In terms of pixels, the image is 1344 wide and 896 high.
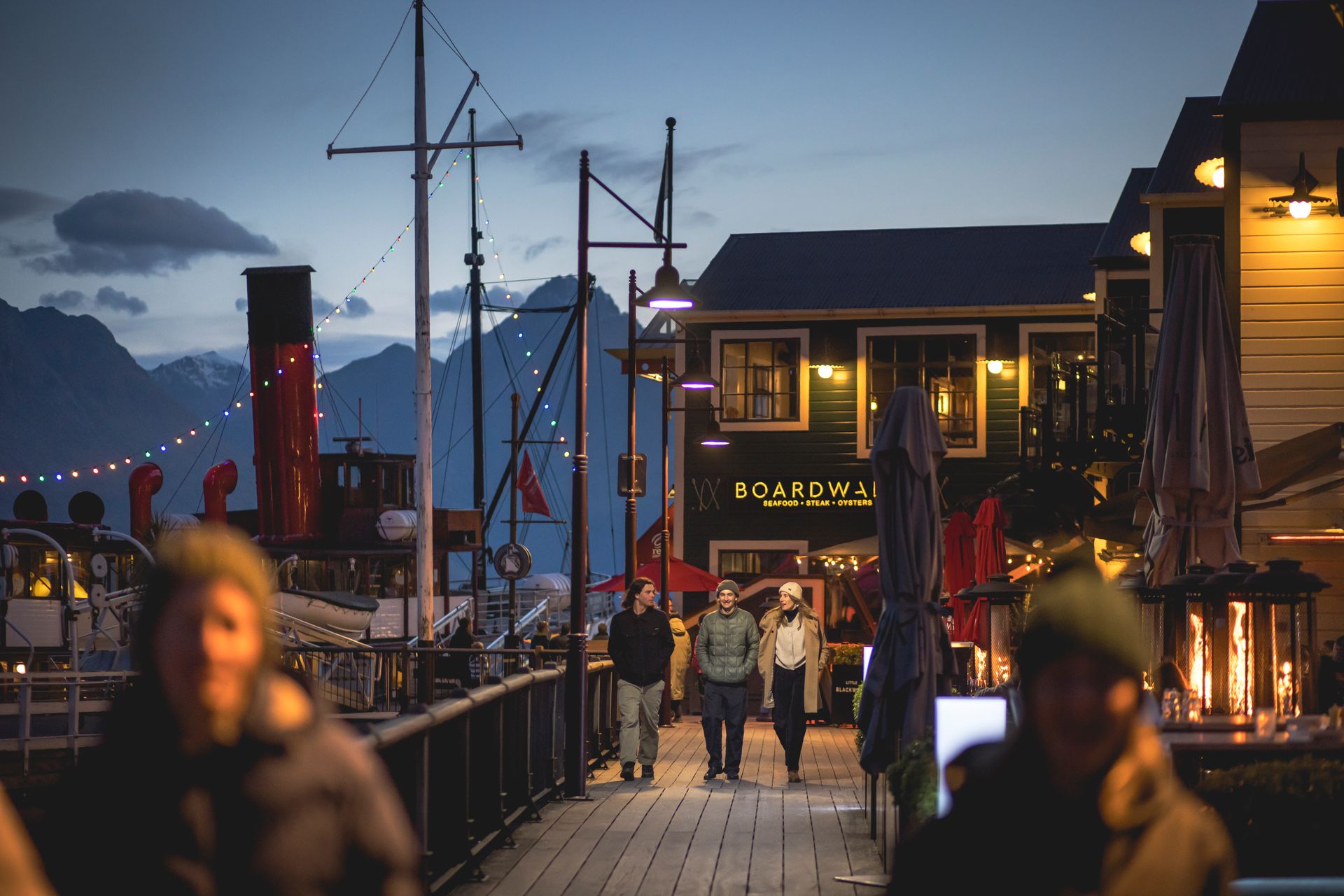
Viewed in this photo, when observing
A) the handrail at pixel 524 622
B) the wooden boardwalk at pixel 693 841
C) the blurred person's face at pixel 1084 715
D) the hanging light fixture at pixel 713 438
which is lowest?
the handrail at pixel 524 622

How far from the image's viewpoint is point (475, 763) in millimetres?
9633

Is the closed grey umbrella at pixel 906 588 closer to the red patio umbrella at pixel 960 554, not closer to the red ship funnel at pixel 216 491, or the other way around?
the red patio umbrella at pixel 960 554

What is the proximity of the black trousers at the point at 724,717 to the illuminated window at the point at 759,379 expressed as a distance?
16671 mm

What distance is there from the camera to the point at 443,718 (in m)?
8.03

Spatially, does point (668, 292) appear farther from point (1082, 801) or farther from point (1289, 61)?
point (1082, 801)

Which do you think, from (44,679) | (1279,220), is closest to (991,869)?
(1279,220)

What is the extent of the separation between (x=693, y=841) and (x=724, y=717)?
14.6 ft

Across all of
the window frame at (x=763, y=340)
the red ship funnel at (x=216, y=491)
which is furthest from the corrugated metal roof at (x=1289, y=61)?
the red ship funnel at (x=216, y=491)

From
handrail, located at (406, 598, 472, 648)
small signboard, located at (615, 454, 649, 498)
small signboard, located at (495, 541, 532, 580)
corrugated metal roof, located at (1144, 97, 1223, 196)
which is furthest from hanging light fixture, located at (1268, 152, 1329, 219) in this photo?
handrail, located at (406, 598, 472, 648)

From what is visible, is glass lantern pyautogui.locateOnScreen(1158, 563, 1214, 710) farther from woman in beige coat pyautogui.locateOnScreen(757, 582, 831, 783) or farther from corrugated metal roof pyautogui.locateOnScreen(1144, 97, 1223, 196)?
corrugated metal roof pyautogui.locateOnScreen(1144, 97, 1223, 196)

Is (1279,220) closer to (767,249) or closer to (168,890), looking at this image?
(168,890)

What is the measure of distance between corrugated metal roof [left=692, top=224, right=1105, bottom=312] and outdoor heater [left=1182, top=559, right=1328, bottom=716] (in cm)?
2253

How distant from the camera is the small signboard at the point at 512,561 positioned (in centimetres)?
3403

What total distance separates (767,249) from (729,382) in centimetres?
393
